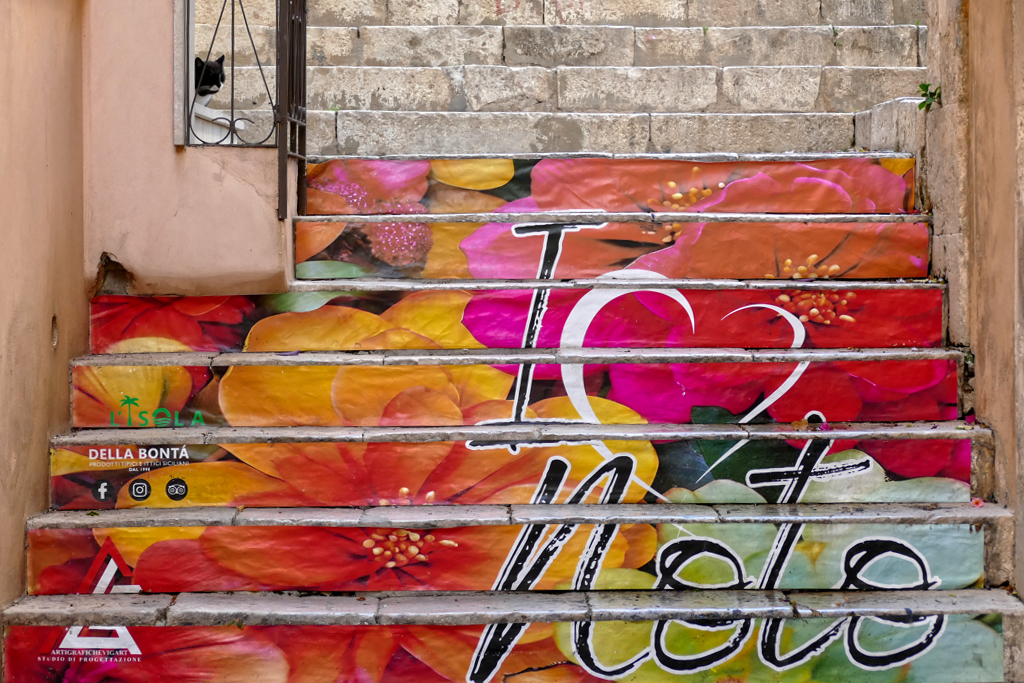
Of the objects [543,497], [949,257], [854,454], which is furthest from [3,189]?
[949,257]

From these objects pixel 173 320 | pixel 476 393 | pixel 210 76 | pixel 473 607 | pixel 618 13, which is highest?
pixel 618 13

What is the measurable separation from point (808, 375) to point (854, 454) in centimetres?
37

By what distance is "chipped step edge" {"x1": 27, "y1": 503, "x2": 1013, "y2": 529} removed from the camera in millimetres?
2895

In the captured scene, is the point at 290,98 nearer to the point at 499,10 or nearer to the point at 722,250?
the point at 722,250

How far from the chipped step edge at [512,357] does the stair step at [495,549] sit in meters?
0.63

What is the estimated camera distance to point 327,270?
355cm

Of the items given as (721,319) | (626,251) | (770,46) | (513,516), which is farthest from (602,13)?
(513,516)

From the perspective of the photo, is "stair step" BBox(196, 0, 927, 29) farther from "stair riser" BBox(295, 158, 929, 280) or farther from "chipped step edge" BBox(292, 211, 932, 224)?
"chipped step edge" BBox(292, 211, 932, 224)

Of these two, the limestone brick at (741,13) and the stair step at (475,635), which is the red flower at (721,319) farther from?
the limestone brick at (741,13)

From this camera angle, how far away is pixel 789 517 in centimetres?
294

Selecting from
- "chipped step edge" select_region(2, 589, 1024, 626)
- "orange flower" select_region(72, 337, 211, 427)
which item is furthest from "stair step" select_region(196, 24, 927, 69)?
"chipped step edge" select_region(2, 589, 1024, 626)

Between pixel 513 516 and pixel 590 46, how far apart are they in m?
3.97

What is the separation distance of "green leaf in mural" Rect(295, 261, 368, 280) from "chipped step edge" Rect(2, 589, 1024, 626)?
1.43 metres

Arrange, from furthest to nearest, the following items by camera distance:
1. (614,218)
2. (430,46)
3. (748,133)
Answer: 1. (430,46)
2. (748,133)
3. (614,218)
